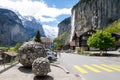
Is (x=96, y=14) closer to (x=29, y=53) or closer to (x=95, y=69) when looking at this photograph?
(x=95, y=69)

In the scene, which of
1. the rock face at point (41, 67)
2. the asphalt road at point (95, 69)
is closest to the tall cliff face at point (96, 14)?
the asphalt road at point (95, 69)

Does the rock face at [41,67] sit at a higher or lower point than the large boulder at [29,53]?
lower

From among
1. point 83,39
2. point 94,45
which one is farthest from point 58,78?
point 83,39

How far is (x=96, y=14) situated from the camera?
154375 mm

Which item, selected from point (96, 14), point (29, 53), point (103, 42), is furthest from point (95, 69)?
point (96, 14)

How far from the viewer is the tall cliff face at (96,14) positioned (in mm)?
147125

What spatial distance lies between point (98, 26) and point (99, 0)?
18010 millimetres

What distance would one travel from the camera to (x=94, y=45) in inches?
2425

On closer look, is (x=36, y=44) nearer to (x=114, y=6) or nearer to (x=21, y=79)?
(x=21, y=79)

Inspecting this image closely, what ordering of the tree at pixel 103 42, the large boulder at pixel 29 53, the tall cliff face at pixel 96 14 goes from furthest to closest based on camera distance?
the tall cliff face at pixel 96 14 → the tree at pixel 103 42 → the large boulder at pixel 29 53

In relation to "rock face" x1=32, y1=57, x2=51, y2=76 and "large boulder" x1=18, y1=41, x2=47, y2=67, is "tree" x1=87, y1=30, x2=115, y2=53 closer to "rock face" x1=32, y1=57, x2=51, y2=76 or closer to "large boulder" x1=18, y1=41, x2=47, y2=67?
"large boulder" x1=18, y1=41, x2=47, y2=67

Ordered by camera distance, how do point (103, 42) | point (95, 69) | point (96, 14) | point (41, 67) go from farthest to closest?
point (96, 14) → point (103, 42) → point (95, 69) → point (41, 67)

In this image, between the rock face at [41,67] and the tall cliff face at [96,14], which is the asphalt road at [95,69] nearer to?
the rock face at [41,67]

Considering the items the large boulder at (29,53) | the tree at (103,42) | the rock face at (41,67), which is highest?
the tree at (103,42)
